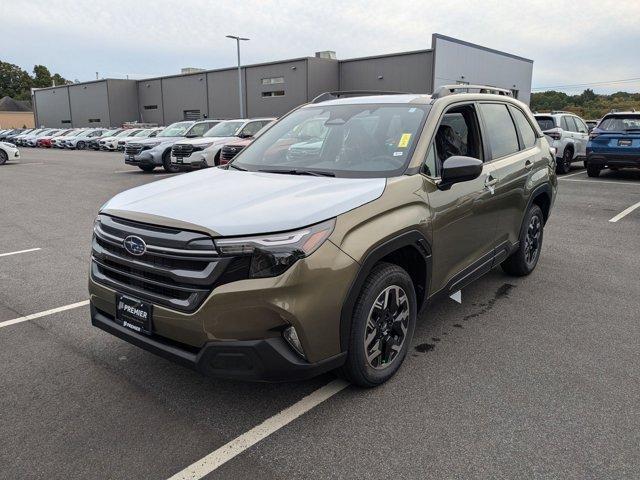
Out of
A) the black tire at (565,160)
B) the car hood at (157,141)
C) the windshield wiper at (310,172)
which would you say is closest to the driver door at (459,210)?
the windshield wiper at (310,172)

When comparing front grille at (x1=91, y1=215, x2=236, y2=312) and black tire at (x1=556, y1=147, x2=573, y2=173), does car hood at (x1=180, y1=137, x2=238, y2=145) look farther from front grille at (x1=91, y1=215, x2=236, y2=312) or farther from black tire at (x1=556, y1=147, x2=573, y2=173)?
front grille at (x1=91, y1=215, x2=236, y2=312)

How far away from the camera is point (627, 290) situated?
5.14 m

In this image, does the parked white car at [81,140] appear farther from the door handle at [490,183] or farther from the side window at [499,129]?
the door handle at [490,183]

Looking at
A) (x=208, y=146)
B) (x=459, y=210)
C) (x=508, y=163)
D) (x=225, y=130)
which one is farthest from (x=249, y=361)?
(x=225, y=130)

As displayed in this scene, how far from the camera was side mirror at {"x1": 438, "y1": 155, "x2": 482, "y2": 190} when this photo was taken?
3.44 meters

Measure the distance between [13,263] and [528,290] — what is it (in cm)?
587

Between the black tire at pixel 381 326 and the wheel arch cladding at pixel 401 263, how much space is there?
76 mm

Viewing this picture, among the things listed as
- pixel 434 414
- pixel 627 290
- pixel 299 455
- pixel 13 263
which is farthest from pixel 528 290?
pixel 13 263

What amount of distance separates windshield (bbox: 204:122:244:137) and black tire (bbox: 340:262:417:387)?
1520 cm

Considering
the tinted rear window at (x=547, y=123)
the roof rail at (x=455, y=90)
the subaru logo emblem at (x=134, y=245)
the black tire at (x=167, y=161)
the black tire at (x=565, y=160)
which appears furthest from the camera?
the black tire at (x=167, y=161)

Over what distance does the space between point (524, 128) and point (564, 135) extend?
433 inches

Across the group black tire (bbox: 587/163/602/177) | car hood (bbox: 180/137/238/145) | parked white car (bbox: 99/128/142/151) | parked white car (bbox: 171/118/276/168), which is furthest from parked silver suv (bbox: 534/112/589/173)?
parked white car (bbox: 99/128/142/151)

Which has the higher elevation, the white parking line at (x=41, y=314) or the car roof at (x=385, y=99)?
the car roof at (x=385, y=99)

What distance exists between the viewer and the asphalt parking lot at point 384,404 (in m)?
2.60
